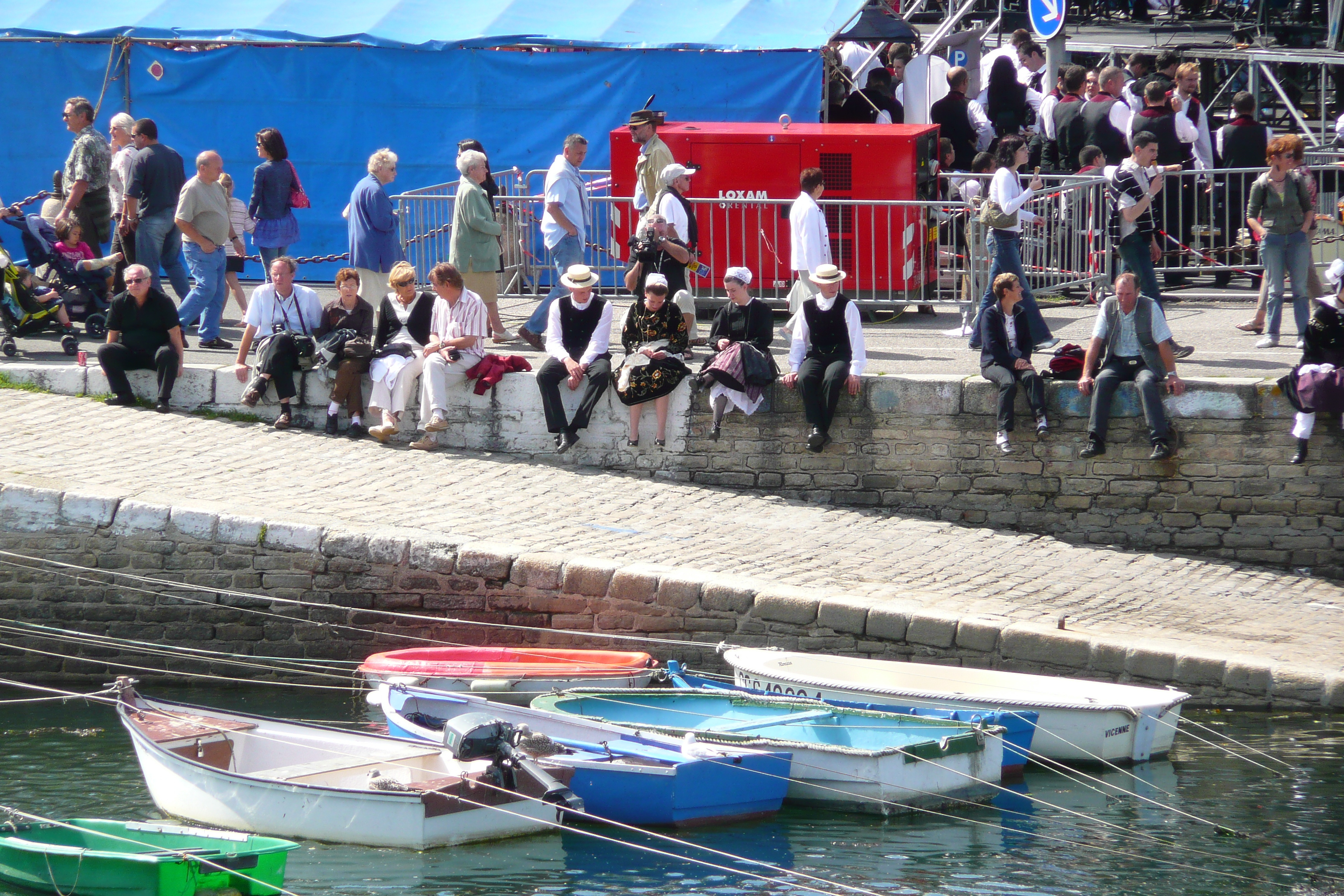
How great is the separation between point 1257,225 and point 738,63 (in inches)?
243

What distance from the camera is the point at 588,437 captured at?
12375mm

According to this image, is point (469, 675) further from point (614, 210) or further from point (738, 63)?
point (738, 63)

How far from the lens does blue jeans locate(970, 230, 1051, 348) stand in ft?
38.2

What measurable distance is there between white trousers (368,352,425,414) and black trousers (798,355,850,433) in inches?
122

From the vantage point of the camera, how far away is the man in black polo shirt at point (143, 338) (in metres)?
12.6

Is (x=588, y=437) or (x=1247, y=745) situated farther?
(x=588, y=437)

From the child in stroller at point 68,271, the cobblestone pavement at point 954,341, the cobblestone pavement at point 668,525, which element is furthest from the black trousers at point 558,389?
the child in stroller at point 68,271

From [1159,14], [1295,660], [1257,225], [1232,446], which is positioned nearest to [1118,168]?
[1257,225]

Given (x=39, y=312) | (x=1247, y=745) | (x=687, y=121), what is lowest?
(x=1247, y=745)

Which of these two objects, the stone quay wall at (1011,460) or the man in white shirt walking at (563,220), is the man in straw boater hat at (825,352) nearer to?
the stone quay wall at (1011,460)

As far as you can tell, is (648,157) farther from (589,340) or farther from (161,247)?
(161,247)

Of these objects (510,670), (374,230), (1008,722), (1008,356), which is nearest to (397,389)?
(374,230)

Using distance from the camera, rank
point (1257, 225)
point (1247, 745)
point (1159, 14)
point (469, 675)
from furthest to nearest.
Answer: point (1159, 14), point (1257, 225), point (469, 675), point (1247, 745)

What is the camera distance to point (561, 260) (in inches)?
535
